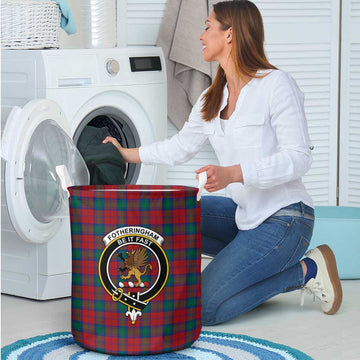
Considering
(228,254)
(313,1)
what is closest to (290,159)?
(228,254)

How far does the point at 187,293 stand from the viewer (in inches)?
76.0

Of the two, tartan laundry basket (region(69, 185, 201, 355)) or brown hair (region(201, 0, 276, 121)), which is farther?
brown hair (region(201, 0, 276, 121))

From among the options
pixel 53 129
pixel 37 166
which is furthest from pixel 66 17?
pixel 37 166

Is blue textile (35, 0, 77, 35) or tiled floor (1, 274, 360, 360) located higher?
blue textile (35, 0, 77, 35)

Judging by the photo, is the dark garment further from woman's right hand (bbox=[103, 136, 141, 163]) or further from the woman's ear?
the woman's ear

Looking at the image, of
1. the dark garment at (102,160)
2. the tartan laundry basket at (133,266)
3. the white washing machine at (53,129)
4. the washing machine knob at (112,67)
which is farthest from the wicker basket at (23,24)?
the tartan laundry basket at (133,266)

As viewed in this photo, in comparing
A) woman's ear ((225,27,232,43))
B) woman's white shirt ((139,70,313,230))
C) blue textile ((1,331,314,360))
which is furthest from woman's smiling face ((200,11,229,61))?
blue textile ((1,331,314,360))

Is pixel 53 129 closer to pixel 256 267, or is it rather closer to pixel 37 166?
pixel 37 166

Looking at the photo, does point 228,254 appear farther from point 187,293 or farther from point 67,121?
point 67,121

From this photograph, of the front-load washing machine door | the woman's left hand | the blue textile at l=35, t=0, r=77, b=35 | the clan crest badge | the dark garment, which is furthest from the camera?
the blue textile at l=35, t=0, r=77, b=35

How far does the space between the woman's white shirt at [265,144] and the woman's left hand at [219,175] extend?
0.08 ft

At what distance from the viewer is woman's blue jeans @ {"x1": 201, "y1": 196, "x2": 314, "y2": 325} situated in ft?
7.34

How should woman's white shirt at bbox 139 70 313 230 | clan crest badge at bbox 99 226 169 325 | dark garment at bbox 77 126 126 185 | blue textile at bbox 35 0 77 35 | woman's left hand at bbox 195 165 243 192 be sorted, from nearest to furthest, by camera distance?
1. clan crest badge at bbox 99 226 169 325
2. woman's left hand at bbox 195 165 243 192
3. woman's white shirt at bbox 139 70 313 230
4. dark garment at bbox 77 126 126 185
5. blue textile at bbox 35 0 77 35

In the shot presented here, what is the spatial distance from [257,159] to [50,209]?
2.20 feet
